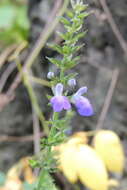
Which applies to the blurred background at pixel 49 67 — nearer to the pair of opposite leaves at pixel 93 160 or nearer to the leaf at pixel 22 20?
the leaf at pixel 22 20

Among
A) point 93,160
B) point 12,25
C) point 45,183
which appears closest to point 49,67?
point 12,25

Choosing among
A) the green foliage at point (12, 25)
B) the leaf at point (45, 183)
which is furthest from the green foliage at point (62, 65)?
the green foliage at point (12, 25)

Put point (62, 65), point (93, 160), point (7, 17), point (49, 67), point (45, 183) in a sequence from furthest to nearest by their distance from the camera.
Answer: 1. point (7, 17)
2. point (49, 67)
3. point (93, 160)
4. point (45, 183)
5. point (62, 65)

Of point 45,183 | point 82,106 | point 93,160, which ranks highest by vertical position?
point 82,106

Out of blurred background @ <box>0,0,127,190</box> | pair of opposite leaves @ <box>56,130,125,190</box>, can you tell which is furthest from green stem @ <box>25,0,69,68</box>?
pair of opposite leaves @ <box>56,130,125,190</box>

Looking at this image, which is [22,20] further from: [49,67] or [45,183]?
[45,183]

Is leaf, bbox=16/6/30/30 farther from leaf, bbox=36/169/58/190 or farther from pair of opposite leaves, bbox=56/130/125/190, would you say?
leaf, bbox=36/169/58/190
